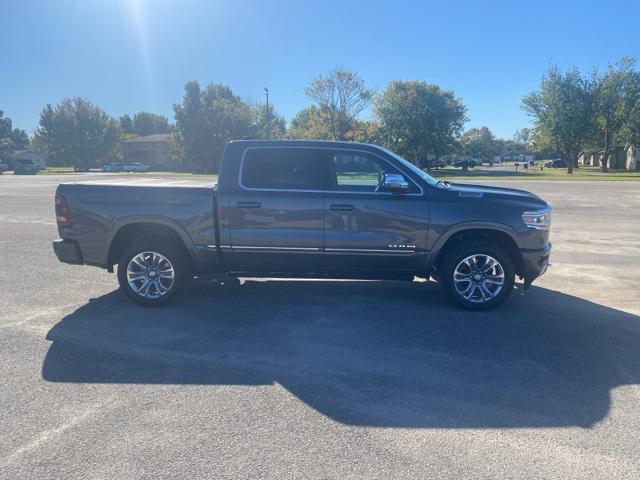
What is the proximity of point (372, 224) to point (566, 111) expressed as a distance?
57206mm

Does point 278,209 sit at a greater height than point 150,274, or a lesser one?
greater

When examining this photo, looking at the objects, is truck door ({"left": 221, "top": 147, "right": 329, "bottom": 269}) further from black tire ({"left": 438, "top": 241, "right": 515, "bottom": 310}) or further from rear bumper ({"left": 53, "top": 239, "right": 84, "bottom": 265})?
rear bumper ({"left": 53, "top": 239, "right": 84, "bottom": 265})

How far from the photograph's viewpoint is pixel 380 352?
461cm

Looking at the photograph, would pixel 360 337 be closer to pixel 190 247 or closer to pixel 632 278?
pixel 190 247

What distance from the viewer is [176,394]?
3811 mm

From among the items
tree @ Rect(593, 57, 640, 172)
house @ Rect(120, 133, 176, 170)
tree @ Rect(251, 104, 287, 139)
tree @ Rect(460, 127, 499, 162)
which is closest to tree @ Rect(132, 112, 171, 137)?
house @ Rect(120, 133, 176, 170)

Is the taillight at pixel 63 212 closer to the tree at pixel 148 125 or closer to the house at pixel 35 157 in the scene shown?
the house at pixel 35 157

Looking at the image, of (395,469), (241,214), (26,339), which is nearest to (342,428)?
(395,469)

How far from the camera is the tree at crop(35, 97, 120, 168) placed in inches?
2970

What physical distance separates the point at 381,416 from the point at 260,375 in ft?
3.82

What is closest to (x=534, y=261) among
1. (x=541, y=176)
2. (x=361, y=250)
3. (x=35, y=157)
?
(x=361, y=250)

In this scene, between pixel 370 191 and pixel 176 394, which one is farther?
pixel 370 191

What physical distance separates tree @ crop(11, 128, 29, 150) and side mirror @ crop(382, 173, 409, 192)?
131m

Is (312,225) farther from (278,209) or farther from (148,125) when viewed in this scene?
(148,125)
